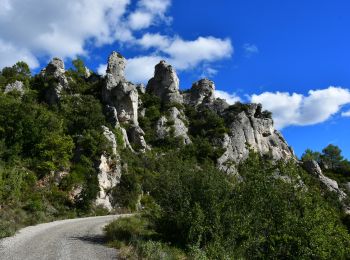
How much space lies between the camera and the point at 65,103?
60.2 meters

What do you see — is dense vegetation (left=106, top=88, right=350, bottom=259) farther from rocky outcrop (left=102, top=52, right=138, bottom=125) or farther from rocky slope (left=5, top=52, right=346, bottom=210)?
rocky outcrop (left=102, top=52, right=138, bottom=125)

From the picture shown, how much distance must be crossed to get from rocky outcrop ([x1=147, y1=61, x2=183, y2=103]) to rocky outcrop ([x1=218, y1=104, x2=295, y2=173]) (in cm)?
1341

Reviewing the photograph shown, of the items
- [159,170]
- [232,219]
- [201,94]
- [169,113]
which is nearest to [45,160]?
[159,170]

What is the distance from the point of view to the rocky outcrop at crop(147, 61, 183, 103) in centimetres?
8038

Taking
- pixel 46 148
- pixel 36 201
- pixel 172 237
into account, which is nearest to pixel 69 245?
pixel 172 237

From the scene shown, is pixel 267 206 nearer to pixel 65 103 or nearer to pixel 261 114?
pixel 65 103

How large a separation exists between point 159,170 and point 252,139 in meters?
42.2

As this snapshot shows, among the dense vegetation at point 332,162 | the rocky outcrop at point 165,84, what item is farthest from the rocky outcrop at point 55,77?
the dense vegetation at point 332,162

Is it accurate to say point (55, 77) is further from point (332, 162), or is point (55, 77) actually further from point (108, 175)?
point (332, 162)

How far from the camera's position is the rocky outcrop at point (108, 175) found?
135 ft

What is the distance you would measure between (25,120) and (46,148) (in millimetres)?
4129

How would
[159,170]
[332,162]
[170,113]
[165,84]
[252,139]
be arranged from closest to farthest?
[159,170]
[170,113]
[252,139]
[165,84]
[332,162]

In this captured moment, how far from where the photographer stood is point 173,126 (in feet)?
233

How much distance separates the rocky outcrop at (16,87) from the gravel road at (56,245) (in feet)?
145
